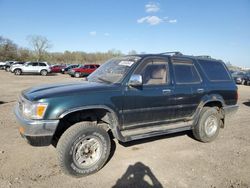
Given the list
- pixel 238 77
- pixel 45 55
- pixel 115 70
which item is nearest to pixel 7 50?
pixel 45 55

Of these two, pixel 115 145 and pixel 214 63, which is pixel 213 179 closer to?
pixel 115 145

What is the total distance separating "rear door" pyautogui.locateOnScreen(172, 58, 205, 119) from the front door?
7.8 inches

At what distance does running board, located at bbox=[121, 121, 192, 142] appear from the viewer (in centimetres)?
412

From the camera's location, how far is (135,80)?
3.94 meters

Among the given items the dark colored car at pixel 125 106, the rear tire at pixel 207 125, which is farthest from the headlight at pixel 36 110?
the rear tire at pixel 207 125

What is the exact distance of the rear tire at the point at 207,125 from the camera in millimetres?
5195

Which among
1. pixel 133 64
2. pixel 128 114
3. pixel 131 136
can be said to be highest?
pixel 133 64

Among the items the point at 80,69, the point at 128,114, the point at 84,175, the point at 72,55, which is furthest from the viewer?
the point at 72,55

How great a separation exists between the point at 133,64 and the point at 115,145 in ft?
6.29

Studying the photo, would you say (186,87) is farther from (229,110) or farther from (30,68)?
(30,68)

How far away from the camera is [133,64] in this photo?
4.33 meters

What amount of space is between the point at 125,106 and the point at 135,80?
506mm

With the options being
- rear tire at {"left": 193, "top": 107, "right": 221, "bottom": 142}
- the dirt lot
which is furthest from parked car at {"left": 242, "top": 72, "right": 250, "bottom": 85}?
rear tire at {"left": 193, "top": 107, "right": 221, "bottom": 142}

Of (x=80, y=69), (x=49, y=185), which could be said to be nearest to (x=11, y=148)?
(x=49, y=185)
